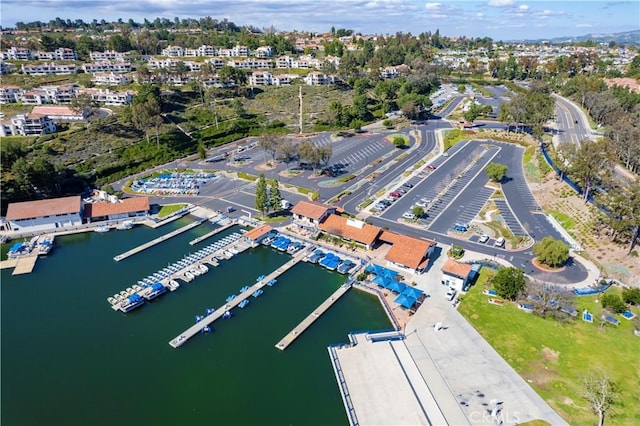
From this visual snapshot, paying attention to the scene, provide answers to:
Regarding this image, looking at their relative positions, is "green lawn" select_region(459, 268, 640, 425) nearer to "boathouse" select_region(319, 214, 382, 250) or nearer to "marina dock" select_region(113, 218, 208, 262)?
"boathouse" select_region(319, 214, 382, 250)

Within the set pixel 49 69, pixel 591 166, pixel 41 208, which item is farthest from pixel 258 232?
pixel 49 69

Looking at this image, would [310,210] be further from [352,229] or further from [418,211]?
[418,211]

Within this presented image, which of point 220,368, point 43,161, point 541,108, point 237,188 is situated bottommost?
point 220,368

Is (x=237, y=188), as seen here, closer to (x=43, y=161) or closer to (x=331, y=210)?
(x=331, y=210)

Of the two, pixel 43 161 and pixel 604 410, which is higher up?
pixel 43 161

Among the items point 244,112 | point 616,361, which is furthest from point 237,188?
point 616,361

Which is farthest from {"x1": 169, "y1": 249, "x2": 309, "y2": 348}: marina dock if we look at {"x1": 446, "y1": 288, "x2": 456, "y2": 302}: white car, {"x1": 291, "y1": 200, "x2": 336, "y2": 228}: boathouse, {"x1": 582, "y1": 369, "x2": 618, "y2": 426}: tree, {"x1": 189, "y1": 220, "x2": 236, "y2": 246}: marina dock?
{"x1": 582, "y1": 369, "x2": 618, "y2": 426}: tree

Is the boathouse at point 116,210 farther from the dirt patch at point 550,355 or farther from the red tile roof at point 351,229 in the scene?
the dirt patch at point 550,355
